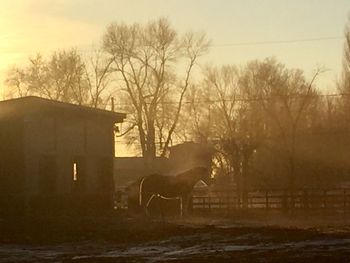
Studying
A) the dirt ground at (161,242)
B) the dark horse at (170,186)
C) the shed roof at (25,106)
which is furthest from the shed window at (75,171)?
the dirt ground at (161,242)

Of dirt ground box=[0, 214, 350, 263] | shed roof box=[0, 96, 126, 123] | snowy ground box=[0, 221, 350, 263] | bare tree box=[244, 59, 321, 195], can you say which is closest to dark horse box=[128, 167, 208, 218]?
dirt ground box=[0, 214, 350, 263]

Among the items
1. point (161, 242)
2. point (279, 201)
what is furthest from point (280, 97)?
point (161, 242)

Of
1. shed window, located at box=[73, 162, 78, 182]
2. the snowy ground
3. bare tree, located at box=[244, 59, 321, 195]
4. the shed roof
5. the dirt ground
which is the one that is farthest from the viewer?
bare tree, located at box=[244, 59, 321, 195]

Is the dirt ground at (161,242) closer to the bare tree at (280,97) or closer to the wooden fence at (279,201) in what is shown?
the wooden fence at (279,201)

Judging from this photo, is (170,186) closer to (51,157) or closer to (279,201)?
(51,157)

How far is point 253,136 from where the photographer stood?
6638cm

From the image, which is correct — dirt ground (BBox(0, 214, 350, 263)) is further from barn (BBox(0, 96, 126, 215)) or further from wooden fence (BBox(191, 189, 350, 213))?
wooden fence (BBox(191, 189, 350, 213))

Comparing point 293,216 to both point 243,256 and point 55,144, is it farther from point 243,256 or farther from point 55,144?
point 243,256

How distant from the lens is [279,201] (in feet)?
131

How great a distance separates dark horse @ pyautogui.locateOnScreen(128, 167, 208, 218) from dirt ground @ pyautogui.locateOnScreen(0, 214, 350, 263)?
2881mm

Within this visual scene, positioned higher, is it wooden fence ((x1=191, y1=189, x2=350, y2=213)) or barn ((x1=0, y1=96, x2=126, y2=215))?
barn ((x1=0, y1=96, x2=126, y2=215))

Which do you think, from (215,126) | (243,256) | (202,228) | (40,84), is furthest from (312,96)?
(243,256)

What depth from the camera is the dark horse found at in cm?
3491

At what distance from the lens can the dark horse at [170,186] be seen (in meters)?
34.9
